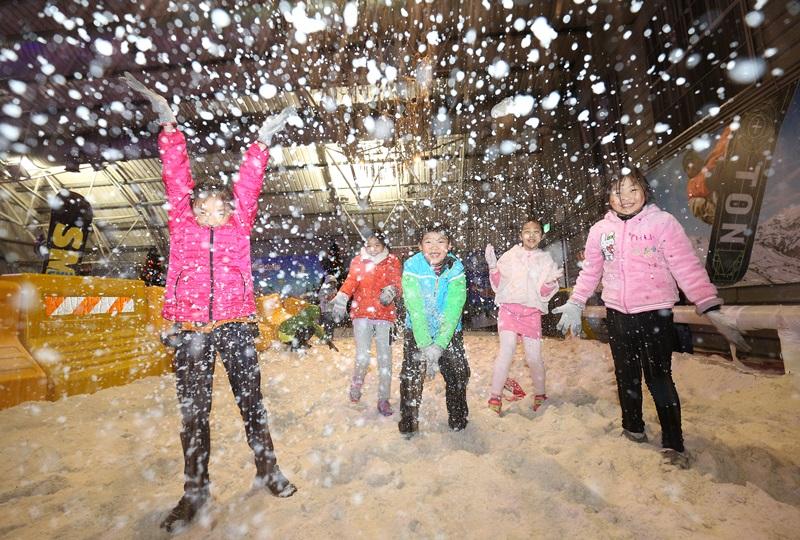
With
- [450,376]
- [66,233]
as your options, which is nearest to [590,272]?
[450,376]

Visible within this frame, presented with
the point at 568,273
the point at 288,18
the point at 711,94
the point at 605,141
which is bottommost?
the point at 568,273

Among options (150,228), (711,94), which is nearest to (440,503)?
(711,94)

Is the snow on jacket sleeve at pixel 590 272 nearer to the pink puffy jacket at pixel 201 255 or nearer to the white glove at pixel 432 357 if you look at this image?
the white glove at pixel 432 357

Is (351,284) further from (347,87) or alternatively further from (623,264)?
(347,87)

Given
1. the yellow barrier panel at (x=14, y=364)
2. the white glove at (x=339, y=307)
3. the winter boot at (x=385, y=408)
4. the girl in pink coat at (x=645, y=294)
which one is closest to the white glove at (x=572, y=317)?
the girl in pink coat at (x=645, y=294)

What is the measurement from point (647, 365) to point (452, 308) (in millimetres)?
1383

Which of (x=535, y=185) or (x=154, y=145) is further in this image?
(x=535, y=185)

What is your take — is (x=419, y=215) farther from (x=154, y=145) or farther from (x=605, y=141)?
(x=154, y=145)

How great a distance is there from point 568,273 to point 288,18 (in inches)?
453

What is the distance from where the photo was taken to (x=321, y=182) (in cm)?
1805

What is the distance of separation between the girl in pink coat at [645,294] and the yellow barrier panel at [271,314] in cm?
664

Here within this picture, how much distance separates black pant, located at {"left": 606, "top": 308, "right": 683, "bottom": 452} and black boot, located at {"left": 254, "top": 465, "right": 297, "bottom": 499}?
7.63 ft

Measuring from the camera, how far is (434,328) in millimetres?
2971

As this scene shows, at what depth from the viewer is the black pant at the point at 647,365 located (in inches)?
89.4
